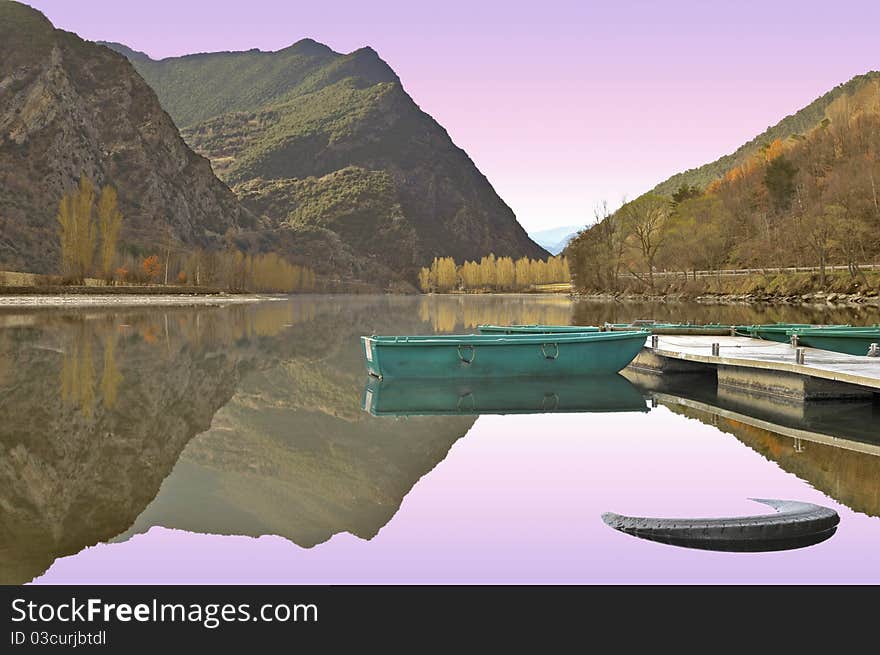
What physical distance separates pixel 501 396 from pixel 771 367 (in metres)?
6.91

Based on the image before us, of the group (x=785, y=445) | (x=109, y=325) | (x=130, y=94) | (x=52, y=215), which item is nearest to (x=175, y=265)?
(x=52, y=215)

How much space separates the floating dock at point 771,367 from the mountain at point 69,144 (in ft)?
371

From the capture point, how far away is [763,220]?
120m

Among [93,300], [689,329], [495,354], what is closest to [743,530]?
[495,354]

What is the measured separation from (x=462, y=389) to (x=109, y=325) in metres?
Result: 33.9

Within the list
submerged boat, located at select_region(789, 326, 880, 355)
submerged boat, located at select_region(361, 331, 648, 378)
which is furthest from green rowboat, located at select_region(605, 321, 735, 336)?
submerged boat, located at select_region(361, 331, 648, 378)

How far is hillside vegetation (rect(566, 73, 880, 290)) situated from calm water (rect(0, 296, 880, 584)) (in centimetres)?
7807

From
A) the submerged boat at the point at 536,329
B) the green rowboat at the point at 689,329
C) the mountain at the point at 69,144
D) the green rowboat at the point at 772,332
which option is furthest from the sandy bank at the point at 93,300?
the green rowboat at the point at 772,332

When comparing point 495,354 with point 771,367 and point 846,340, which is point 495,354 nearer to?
point 771,367

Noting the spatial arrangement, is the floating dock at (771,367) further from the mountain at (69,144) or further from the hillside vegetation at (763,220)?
the mountain at (69,144)

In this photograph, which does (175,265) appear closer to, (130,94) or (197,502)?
(130,94)

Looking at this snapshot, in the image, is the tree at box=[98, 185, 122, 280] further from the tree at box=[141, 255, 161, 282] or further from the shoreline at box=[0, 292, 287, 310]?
the tree at box=[141, 255, 161, 282]

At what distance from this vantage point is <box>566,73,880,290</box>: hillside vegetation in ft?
309
